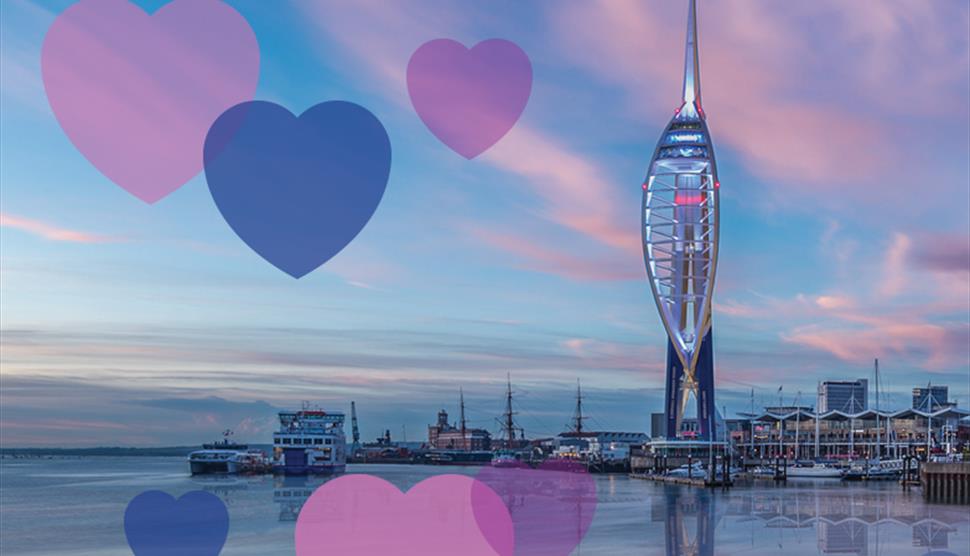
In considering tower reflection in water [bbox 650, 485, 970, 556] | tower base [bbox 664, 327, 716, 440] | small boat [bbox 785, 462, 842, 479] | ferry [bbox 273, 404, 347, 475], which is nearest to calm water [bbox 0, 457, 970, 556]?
tower reflection in water [bbox 650, 485, 970, 556]

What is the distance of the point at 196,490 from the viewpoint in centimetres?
9250

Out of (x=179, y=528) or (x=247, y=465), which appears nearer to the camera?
(x=179, y=528)

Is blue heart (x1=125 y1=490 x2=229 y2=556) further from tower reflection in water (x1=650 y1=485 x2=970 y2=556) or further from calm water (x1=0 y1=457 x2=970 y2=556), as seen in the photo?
tower reflection in water (x1=650 y1=485 x2=970 y2=556)

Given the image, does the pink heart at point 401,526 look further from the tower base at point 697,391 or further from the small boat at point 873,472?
the tower base at point 697,391

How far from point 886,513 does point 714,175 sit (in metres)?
79.5

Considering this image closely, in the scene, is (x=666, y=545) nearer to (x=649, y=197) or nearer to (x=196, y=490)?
(x=196, y=490)

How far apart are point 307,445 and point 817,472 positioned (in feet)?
188

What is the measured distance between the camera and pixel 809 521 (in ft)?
180

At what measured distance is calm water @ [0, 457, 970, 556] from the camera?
43.4m

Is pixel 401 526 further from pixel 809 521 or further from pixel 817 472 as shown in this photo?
pixel 817 472

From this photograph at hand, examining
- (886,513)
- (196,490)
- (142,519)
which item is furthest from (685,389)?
(142,519)

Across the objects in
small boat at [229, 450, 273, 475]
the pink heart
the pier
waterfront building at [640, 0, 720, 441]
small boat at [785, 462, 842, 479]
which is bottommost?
small boat at [785, 462, 842, 479]

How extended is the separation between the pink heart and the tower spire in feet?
260
